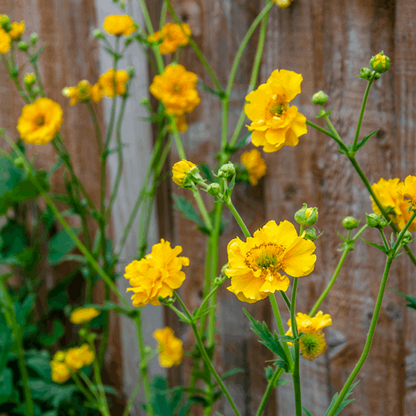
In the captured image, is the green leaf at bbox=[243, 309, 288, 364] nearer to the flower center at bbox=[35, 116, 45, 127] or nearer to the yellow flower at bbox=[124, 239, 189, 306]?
the yellow flower at bbox=[124, 239, 189, 306]

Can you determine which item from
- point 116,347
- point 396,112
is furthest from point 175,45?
point 116,347

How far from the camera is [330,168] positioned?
70cm

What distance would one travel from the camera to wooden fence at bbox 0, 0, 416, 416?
0.64m

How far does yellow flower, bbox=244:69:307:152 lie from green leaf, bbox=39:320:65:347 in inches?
39.4

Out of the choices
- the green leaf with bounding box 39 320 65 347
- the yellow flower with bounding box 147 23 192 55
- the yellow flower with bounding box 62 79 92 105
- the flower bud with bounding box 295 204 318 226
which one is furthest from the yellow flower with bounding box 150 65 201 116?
the green leaf with bounding box 39 320 65 347

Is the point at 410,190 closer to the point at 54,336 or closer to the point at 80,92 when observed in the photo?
the point at 80,92

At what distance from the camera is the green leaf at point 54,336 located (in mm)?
1138

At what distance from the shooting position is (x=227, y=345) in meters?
0.88

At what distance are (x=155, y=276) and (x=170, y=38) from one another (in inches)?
22.4

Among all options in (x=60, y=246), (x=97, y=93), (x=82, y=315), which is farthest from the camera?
(x=60, y=246)

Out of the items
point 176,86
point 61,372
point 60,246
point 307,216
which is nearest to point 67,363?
point 61,372

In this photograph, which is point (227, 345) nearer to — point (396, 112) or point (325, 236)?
point (325, 236)

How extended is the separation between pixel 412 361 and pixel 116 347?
0.78 meters

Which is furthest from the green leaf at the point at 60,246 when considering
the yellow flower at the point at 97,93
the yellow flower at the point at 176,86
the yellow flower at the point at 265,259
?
the yellow flower at the point at 265,259
